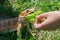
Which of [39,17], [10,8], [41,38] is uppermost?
[10,8]

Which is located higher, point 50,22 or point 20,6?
point 20,6

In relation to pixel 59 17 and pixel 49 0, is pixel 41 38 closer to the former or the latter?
pixel 49 0

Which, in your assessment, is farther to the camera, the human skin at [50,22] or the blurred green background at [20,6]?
the blurred green background at [20,6]

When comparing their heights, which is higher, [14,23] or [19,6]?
[19,6]

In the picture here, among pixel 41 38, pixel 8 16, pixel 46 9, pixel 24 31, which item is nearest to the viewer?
pixel 41 38

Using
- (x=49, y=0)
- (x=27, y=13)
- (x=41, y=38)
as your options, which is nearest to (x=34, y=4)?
(x=49, y=0)

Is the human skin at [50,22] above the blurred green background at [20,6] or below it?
below

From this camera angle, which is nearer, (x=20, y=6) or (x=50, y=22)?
(x=50, y=22)

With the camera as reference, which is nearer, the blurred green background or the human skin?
the human skin

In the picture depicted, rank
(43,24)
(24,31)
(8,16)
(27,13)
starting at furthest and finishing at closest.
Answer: (8,16)
(24,31)
(27,13)
(43,24)

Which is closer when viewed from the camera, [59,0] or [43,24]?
[43,24]

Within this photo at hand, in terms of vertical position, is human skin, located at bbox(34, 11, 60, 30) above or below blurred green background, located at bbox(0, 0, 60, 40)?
below
